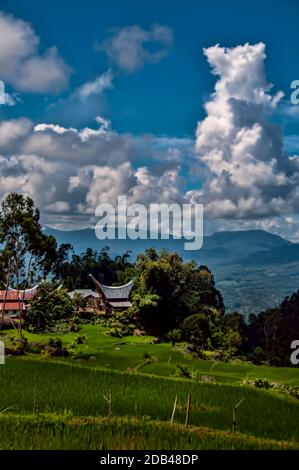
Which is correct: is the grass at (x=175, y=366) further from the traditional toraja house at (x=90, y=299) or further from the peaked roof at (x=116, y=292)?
the traditional toraja house at (x=90, y=299)

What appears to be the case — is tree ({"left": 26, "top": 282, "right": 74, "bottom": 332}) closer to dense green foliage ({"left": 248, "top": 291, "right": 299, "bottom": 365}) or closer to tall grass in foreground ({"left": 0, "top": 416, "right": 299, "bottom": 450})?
dense green foliage ({"left": 248, "top": 291, "right": 299, "bottom": 365})

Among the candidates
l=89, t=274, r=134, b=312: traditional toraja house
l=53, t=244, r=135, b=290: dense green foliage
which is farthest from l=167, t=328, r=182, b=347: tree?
l=53, t=244, r=135, b=290: dense green foliage

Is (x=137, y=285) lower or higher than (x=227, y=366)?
higher

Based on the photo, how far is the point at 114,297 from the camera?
61.9 metres

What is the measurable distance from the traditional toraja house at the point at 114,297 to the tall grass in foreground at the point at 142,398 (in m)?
40.9

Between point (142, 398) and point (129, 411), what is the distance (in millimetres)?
1848

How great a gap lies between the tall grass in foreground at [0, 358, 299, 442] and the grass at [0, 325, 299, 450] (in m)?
0.02

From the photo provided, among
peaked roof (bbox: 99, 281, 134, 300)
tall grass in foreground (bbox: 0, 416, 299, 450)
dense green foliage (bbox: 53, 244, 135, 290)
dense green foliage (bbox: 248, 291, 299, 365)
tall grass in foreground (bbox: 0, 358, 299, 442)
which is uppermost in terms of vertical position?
dense green foliage (bbox: 53, 244, 135, 290)

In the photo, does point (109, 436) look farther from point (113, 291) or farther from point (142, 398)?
point (113, 291)

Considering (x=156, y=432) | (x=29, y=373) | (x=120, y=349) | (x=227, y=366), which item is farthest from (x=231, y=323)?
(x=156, y=432)

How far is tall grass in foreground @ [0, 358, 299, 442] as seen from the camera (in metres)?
12.5
